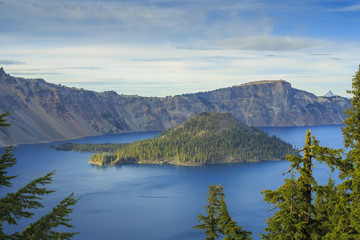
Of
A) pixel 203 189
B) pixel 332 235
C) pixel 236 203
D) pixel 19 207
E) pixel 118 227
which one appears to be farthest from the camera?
pixel 203 189

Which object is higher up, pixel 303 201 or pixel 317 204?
pixel 303 201

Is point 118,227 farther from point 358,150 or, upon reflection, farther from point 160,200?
point 358,150

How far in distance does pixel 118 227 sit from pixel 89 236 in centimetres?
1199

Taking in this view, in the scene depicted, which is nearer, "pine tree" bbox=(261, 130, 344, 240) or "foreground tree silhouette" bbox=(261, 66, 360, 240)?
"foreground tree silhouette" bbox=(261, 66, 360, 240)

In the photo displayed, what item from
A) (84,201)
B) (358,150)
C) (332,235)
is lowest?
(84,201)

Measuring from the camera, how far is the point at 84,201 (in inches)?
6550

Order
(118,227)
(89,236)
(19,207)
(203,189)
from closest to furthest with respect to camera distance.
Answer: (19,207) < (89,236) < (118,227) < (203,189)

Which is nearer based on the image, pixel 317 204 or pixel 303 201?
pixel 303 201

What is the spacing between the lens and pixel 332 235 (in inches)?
856

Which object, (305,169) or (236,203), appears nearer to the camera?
(305,169)

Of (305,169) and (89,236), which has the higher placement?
(305,169)

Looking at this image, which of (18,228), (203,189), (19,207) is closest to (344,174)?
(19,207)

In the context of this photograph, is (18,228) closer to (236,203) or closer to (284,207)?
(236,203)

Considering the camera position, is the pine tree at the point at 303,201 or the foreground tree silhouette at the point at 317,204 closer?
the foreground tree silhouette at the point at 317,204
